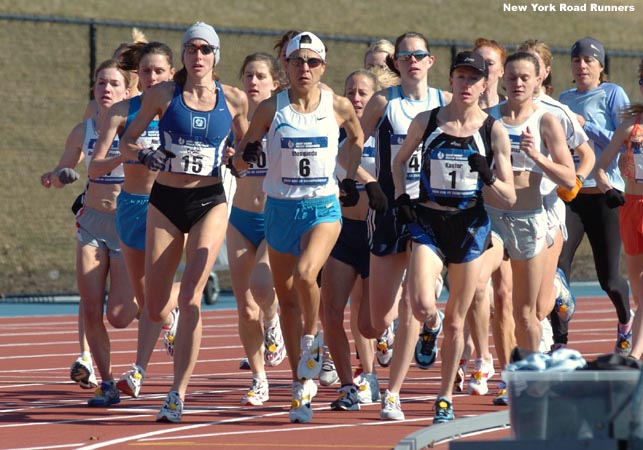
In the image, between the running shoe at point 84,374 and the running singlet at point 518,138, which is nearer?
the running singlet at point 518,138

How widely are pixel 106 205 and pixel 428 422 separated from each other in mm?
3172

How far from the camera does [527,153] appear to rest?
1020 cm

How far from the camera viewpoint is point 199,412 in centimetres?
1038

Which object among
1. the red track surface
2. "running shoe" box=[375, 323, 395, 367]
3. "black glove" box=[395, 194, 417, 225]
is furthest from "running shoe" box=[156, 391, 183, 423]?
"running shoe" box=[375, 323, 395, 367]

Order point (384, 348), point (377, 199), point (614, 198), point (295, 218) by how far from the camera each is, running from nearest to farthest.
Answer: point (295, 218) → point (377, 199) → point (614, 198) → point (384, 348)

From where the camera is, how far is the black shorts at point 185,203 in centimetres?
1005

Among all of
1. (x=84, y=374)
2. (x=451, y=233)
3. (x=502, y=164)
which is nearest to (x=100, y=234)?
(x=84, y=374)

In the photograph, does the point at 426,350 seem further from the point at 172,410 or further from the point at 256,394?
the point at 172,410

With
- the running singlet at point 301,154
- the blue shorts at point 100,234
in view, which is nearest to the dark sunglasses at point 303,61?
the running singlet at point 301,154

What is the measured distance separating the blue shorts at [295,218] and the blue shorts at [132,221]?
121 cm

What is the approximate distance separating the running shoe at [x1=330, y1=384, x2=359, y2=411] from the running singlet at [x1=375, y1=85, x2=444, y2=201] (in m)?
1.32

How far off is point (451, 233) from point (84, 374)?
3426mm

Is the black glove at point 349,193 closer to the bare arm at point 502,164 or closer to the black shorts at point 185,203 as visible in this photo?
the black shorts at point 185,203

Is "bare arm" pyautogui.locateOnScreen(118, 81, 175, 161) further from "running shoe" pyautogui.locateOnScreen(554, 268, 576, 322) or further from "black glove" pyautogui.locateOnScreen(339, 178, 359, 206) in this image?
"running shoe" pyautogui.locateOnScreen(554, 268, 576, 322)
